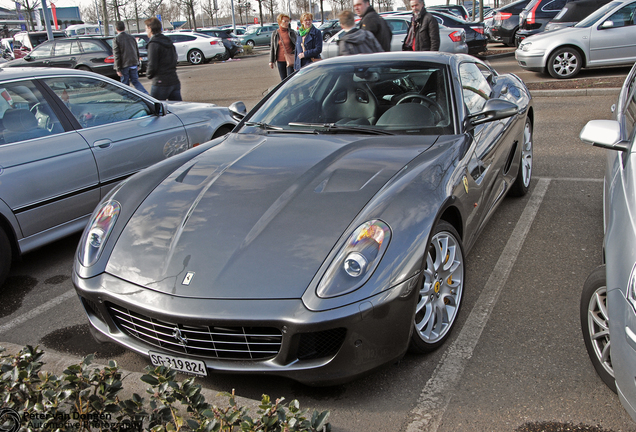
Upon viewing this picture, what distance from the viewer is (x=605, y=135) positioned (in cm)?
288

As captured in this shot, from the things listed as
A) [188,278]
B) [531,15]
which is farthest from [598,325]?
[531,15]

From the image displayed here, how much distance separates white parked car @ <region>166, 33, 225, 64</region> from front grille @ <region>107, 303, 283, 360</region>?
2393 cm

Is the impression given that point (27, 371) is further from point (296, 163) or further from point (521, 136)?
point (521, 136)

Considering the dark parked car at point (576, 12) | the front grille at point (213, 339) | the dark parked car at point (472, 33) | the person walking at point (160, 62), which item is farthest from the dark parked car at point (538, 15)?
the front grille at point (213, 339)

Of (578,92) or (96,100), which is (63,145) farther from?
(578,92)

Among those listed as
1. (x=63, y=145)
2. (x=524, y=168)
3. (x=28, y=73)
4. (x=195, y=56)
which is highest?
(x=28, y=73)

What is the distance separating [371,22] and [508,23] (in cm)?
1243

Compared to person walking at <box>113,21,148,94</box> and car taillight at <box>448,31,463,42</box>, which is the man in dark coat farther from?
car taillight at <box>448,31,463,42</box>

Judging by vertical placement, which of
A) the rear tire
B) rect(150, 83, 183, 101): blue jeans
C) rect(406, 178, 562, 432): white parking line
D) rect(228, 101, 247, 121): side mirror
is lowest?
rect(406, 178, 562, 432): white parking line

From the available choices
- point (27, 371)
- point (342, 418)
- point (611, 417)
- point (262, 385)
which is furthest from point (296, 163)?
point (611, 417)

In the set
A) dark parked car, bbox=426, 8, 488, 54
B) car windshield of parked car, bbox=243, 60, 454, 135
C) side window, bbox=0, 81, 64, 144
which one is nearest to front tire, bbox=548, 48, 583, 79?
dark parked car, bbox=426, 8, 488, 54

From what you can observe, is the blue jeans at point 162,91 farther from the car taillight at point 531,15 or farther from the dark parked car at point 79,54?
the car taillight at point 531,15

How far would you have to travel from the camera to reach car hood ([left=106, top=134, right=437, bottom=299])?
2.49 metres

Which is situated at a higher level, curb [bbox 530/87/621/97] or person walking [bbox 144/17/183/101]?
person walking [bbox 144/17/183/101]
